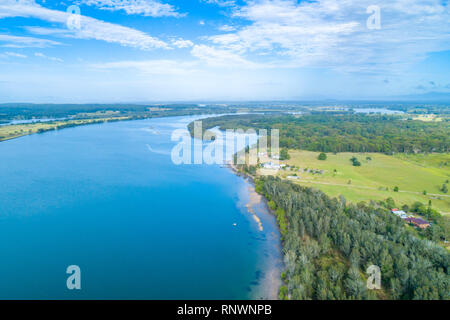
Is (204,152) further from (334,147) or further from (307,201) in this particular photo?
(307,201)

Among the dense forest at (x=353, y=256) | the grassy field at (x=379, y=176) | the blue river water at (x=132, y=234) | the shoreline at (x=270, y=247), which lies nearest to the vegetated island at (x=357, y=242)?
the dense forest at (x=353, y=256)

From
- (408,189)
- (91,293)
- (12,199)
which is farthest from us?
(408,189)

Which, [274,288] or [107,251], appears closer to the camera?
[274,288]

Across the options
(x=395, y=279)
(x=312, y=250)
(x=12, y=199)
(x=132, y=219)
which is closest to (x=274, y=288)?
(x=312, y=250)

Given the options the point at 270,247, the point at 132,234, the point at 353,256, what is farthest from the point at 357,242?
the point at 132,234

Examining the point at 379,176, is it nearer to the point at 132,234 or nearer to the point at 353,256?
the point at 353,256

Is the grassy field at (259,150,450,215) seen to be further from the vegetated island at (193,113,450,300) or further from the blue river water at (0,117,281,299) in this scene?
the blue river water at (0,117,281,299)

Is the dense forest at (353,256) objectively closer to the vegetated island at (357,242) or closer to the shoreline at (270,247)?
the vegetated island at (357,242)
